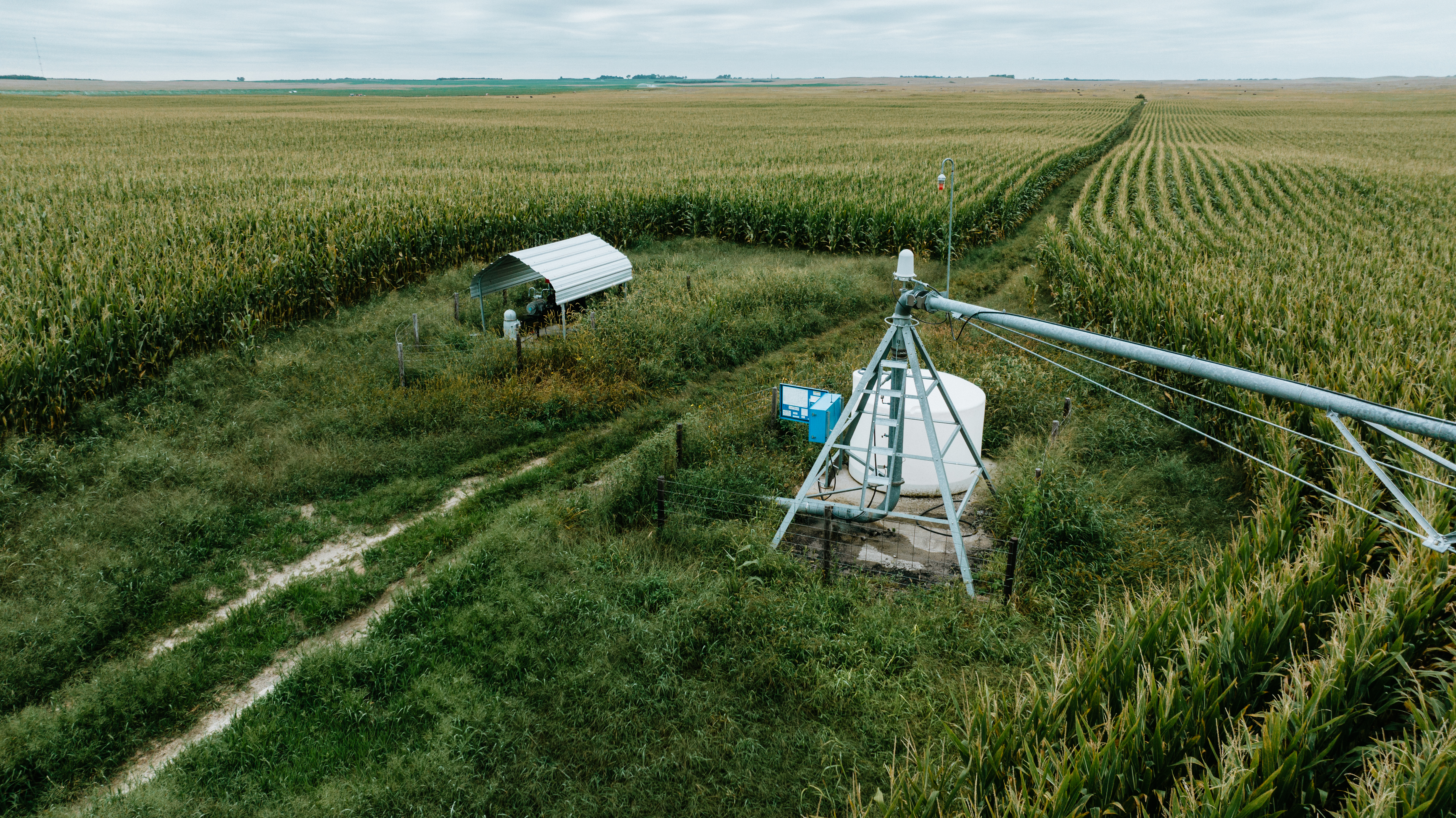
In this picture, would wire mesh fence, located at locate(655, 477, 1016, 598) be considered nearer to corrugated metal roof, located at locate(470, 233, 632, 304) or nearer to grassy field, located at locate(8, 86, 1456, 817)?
grassy field, located at locate(8, 86, 1456, 817)

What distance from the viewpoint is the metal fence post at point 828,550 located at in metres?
8.27

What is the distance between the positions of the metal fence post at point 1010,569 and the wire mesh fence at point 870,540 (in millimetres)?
83

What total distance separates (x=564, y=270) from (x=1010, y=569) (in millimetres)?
10929

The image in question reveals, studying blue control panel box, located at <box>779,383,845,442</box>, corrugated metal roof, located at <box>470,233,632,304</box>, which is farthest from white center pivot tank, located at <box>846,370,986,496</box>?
corrugated metal roof, located at <box>470,233,632,304</box>

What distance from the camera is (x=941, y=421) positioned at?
10.6 m

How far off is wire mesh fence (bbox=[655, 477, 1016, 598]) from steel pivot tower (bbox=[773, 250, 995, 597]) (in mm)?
174

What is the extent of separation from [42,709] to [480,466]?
17.7 ft

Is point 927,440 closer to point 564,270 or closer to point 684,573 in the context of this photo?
point 684,573

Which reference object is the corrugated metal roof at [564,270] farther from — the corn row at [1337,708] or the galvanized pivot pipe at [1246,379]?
the corn row at [1337,708]

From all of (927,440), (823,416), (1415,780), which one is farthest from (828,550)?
(1415,780)

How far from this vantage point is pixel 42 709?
662 centimetres

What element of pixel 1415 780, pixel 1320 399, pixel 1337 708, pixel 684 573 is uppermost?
pixel 1320 399

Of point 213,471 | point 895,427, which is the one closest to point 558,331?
point 213,471

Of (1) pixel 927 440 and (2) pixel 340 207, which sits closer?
(1) pixel 927 440
